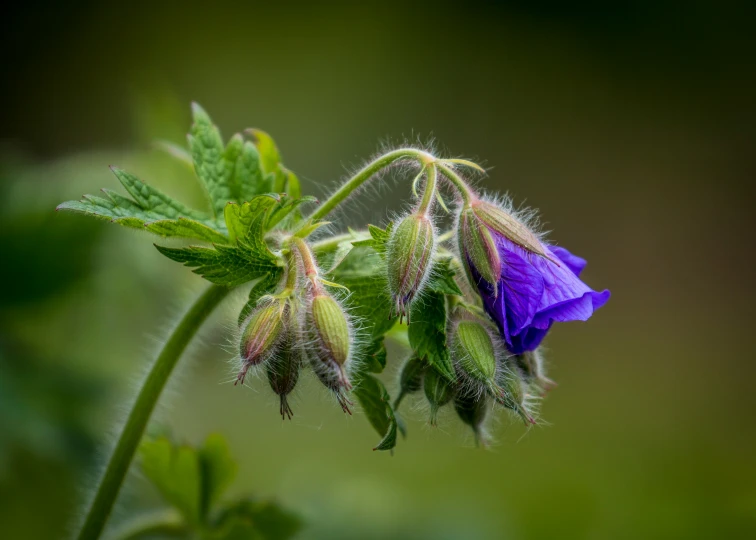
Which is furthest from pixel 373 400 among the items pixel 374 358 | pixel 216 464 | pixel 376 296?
pixel 216 464

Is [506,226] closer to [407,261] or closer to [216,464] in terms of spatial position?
[407,261]

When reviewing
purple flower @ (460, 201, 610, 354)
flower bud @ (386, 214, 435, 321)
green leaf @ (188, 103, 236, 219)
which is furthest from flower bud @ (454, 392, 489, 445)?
green leaf @ (188, 103, 236, 219)

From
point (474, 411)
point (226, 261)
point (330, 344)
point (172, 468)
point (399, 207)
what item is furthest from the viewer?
point (399, 207)

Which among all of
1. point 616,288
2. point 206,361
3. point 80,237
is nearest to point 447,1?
point 616,288

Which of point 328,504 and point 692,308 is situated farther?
point 692,308

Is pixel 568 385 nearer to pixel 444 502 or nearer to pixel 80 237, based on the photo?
pixel 444 502
